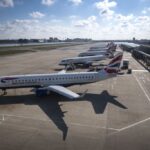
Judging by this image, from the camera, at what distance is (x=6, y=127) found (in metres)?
28.6

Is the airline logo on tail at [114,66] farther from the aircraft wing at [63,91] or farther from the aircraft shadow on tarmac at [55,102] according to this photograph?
the aircraft wing at [63,91]

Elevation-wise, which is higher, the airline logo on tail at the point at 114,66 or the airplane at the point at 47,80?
the airline logo on tail at the point at 114,66

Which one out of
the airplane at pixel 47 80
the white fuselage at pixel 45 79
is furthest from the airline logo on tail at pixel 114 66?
the white fuselage at pixel 45 79

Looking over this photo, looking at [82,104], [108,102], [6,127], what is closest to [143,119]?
[108,102]

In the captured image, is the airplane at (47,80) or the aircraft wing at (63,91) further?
the airplane at (47,80)

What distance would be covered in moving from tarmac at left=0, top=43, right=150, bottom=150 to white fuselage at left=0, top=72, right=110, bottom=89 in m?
2.45

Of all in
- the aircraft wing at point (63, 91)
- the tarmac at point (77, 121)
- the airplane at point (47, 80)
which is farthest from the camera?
the airplane at point (47, 80)

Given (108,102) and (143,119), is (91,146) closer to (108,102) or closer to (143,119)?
(143,119)

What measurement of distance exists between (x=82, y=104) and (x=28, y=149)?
15922 millimetres

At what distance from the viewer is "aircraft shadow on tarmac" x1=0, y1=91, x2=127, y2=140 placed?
106 ft

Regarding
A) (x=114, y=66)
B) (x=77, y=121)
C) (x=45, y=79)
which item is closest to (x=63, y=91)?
(x=45, y=79)

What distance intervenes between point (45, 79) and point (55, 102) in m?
6.22

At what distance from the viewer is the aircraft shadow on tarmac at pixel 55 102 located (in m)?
32.5

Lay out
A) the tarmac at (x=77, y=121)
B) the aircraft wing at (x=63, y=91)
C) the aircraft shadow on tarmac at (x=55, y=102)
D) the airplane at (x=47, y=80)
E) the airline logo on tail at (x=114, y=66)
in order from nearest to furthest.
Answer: the tarmac at (x=77, y=121) → the aircraft shadow on tarmac at (x=55, y=102) → the aircraft wing at (x=63, y=91) → the airplane at (x=47, y=80) → the airline logo on tail at (x=114, y=66)
